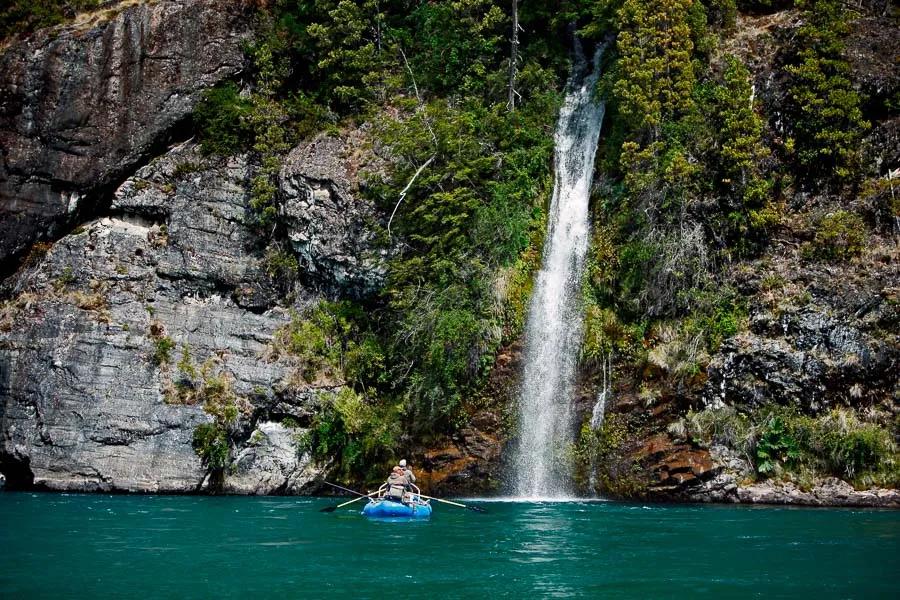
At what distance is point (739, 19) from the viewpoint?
2991 cm

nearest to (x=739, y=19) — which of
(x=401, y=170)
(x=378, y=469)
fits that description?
(x=401, y=170)

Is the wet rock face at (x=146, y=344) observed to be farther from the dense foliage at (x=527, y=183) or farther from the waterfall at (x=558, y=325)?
the waterfall at (x=558, y=325)

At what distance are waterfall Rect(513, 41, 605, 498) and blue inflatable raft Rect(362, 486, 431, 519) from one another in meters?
4.42

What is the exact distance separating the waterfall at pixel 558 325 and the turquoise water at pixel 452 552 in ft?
8.59

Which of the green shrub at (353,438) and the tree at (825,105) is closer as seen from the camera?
the tree at (825,105)

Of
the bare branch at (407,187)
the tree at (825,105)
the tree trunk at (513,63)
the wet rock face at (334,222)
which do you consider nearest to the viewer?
the tree at (825,105)

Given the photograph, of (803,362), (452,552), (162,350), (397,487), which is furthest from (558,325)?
(162,350)

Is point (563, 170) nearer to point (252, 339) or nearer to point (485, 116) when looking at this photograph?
point (485, 116)

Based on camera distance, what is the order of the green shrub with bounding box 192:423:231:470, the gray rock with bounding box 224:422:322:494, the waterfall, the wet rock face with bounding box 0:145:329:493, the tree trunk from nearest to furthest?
the waterfall → the wet rock face with bounding box 0:145:329:493 → the green shrub with bounding box 192:423:231:470 → the gray rock with bounding box 224:422:322:494 → the tree trunk

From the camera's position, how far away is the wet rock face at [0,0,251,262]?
29.1 meters

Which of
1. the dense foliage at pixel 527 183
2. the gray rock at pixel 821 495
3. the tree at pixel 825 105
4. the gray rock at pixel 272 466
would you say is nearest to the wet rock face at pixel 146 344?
the gray rock at pixel 272 466

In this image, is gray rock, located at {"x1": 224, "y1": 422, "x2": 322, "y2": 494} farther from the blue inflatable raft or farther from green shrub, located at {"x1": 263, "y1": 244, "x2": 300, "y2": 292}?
the blue inflatable raft

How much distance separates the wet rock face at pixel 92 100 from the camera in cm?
2908

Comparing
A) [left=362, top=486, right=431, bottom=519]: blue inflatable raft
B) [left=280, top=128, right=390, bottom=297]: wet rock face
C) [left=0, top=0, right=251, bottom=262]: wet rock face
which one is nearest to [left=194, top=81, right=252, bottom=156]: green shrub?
[left=0, top=0, right=251, bottom=262]: wet rock face
